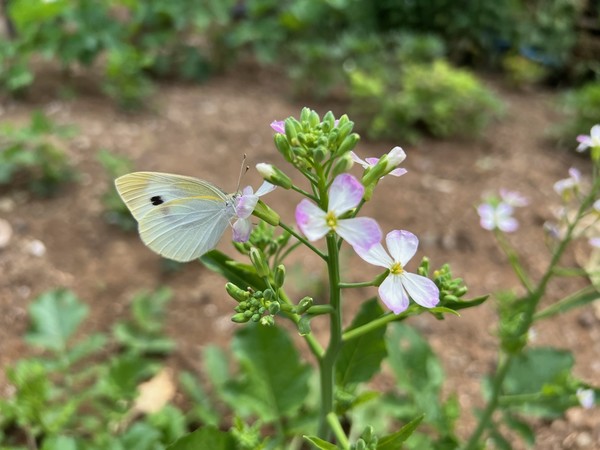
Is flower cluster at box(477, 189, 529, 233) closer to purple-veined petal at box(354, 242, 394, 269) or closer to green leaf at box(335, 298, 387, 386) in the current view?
green leaf at box(335, 298, 387, 386)

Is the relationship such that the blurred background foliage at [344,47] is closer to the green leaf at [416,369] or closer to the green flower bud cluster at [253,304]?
the green leaf at [416,369]

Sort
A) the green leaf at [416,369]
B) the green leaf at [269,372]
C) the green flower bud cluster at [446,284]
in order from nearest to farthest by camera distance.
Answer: the green flower bud cluster at [446,284], the green leaf at [269,372], the green leaf at [416,369]

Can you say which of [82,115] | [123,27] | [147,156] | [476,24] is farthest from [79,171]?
[476,24]

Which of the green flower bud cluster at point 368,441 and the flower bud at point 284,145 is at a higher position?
the flower bud at point 284,145

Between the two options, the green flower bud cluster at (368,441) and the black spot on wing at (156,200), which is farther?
the black spot on wing at (156,200)

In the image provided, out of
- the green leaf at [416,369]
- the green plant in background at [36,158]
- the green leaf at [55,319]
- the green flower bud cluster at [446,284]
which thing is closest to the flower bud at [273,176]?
the green flower bud cluster at [446,284]

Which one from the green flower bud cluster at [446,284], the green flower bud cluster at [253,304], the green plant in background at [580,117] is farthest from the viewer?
the green plant in background at [580,117]

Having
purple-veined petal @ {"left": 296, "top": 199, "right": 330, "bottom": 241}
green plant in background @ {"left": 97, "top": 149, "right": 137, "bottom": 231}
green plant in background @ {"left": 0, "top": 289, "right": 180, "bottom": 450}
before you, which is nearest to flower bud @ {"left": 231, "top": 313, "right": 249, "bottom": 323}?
purple-veined petal @ {"left": 296, "top": 199, "right": 330, "bottom": 241}
